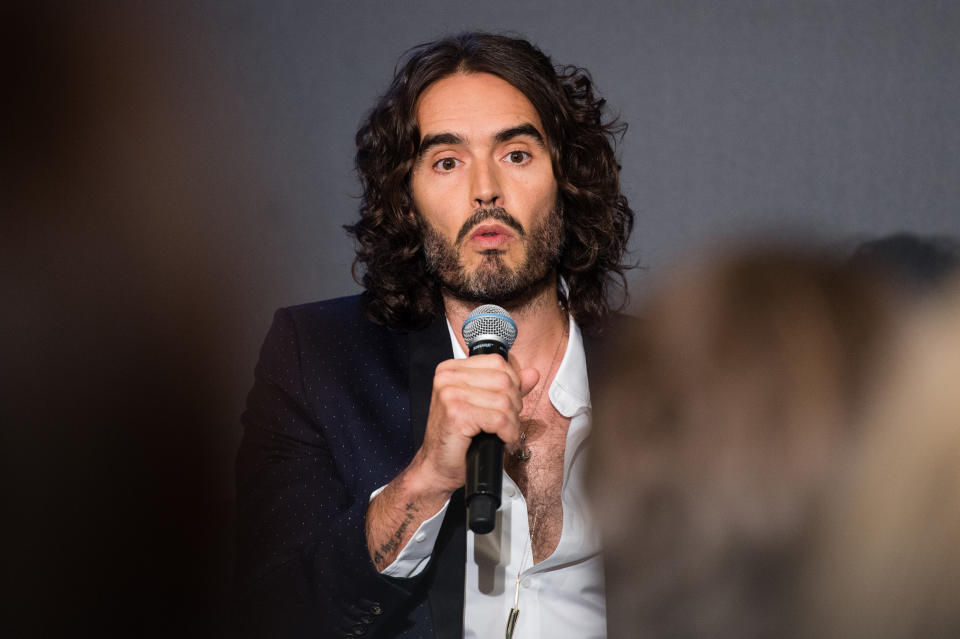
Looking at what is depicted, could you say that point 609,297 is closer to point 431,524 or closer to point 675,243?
point 675,243

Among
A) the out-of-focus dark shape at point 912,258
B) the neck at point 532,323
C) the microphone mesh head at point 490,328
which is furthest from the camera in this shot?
the out-of-focus dark shape at point 912,258

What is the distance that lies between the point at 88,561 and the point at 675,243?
1.48 meters

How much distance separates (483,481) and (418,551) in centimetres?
38

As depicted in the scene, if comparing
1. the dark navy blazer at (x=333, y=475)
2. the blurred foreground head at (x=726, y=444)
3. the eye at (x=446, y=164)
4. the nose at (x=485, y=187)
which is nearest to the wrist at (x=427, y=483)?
the dark navy blazer at (x=333, y=475)

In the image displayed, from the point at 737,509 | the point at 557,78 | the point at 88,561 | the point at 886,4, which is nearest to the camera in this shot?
the point at 88,561

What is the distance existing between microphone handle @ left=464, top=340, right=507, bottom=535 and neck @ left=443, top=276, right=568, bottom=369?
756 mm

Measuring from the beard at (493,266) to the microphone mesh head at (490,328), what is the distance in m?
0.54

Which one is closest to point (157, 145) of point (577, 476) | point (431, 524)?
point (431, 524)

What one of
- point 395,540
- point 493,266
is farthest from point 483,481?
point 493,266

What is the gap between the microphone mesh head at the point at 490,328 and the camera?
3.81 ft

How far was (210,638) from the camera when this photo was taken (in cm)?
151

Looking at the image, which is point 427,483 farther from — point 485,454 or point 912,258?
point 912,258

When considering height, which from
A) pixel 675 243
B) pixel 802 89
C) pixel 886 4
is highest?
pixel 886 4

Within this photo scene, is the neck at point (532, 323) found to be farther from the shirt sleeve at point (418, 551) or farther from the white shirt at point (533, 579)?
the shirt sleeve at point (418, 551)
